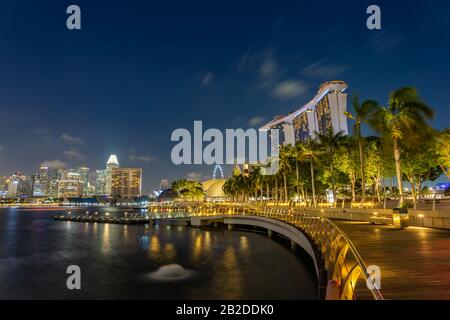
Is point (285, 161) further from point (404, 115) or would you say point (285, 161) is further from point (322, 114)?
point (322, 114)

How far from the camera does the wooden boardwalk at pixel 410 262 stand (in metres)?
7.80

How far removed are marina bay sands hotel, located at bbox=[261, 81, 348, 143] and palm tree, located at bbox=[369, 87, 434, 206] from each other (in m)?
117

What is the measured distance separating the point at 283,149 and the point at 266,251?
49987 mm

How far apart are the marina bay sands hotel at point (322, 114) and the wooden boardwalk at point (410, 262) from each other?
447 ft

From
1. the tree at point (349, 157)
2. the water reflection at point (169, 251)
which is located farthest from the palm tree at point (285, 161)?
the water reflection at point (169, 251)

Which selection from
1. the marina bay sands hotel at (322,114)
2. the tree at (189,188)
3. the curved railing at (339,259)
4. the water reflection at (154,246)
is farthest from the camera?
the tree at (189,188)

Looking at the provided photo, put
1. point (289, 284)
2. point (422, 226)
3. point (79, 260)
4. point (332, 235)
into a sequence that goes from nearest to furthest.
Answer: point (332, 235), point (289, 284), point (422, 226), point (79, 260)

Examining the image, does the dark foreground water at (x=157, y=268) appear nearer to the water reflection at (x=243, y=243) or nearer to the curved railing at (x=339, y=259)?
the water reflection at (x=243, y=243)

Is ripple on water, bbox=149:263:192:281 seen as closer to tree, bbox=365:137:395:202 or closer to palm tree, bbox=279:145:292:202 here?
tree, bbox=365:137:395:202

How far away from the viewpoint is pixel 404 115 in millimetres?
31641

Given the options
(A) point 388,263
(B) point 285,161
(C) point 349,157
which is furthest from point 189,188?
(A) point 388,263

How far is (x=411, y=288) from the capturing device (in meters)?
7.97
